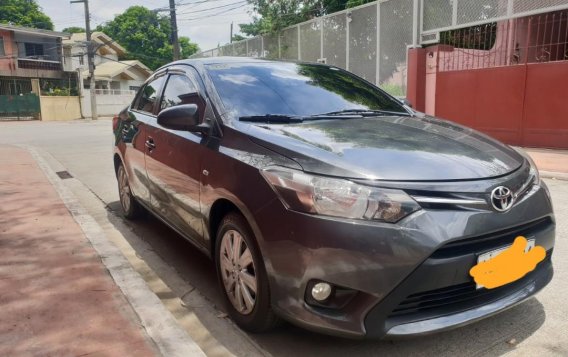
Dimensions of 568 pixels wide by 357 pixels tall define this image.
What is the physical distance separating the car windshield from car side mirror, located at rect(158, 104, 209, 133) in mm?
208

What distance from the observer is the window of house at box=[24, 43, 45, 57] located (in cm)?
3969

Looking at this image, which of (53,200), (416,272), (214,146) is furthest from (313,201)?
(53,200)

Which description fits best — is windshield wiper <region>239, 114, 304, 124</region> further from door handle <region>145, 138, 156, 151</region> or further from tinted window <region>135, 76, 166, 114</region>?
tinted window <region>135, 76, 166, 114</region>

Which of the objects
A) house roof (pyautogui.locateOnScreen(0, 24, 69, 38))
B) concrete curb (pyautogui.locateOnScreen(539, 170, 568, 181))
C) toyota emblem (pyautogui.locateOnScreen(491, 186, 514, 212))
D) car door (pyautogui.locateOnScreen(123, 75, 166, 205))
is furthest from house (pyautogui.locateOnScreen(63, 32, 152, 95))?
toyota emblem (pyautogui.locateOnScreen(491, 186, 514, 212))

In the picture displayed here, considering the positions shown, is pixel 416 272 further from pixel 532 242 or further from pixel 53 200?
pixel 53 200

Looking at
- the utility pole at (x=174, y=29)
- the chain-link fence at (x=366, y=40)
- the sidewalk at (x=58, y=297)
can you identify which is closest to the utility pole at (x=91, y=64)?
the utility pole at (x=174, y=29)

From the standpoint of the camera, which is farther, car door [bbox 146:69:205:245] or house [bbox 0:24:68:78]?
house [bbox 0:24:68:78]

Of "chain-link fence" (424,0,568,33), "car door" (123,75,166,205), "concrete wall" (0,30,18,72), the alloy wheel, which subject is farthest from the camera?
"concrete wall" (0,30,18,72)

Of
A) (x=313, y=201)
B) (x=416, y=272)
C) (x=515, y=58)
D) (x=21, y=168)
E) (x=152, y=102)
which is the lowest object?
A: (x=21, y=168)

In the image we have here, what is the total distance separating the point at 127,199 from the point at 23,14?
61.1 metres

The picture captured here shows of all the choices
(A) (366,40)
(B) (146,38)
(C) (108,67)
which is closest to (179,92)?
(A) (366,40)

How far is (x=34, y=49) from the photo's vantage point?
40.2m

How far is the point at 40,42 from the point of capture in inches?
1601

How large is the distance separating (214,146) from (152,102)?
1.79 metres
